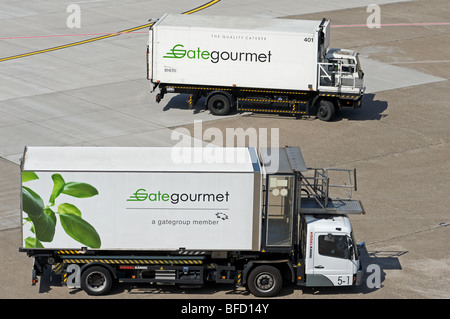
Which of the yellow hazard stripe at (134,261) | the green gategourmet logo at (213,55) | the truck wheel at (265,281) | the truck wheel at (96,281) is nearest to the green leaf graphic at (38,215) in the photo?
the yellow hazard stripe at (134,261)

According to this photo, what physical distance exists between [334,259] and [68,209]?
6927 mm

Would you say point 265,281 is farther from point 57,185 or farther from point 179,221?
point 57,185

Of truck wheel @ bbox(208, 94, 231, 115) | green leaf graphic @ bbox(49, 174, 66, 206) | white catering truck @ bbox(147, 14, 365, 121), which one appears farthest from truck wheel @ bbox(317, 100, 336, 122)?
green leaf graphic @ bbox(49, 174, 66, 206)

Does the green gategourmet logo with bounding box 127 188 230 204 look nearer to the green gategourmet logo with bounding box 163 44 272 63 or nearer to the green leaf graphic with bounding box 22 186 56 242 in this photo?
the green leaf graphic with bounding box 22 186 56 242

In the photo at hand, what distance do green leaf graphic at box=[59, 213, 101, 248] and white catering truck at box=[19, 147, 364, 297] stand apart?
0.08ft

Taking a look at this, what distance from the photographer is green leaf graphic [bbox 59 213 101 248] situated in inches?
829

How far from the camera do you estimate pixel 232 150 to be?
22203 millimetres

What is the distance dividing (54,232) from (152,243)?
2.49m

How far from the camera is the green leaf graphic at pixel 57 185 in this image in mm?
20781

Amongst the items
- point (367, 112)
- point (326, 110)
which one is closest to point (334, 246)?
point (326, 110)

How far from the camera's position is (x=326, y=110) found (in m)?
36.9

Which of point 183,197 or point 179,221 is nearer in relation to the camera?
point 183,197

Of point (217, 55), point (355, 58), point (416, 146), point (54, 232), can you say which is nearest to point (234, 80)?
point (217, 55)

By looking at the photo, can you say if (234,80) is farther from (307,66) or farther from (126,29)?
(126,29)
